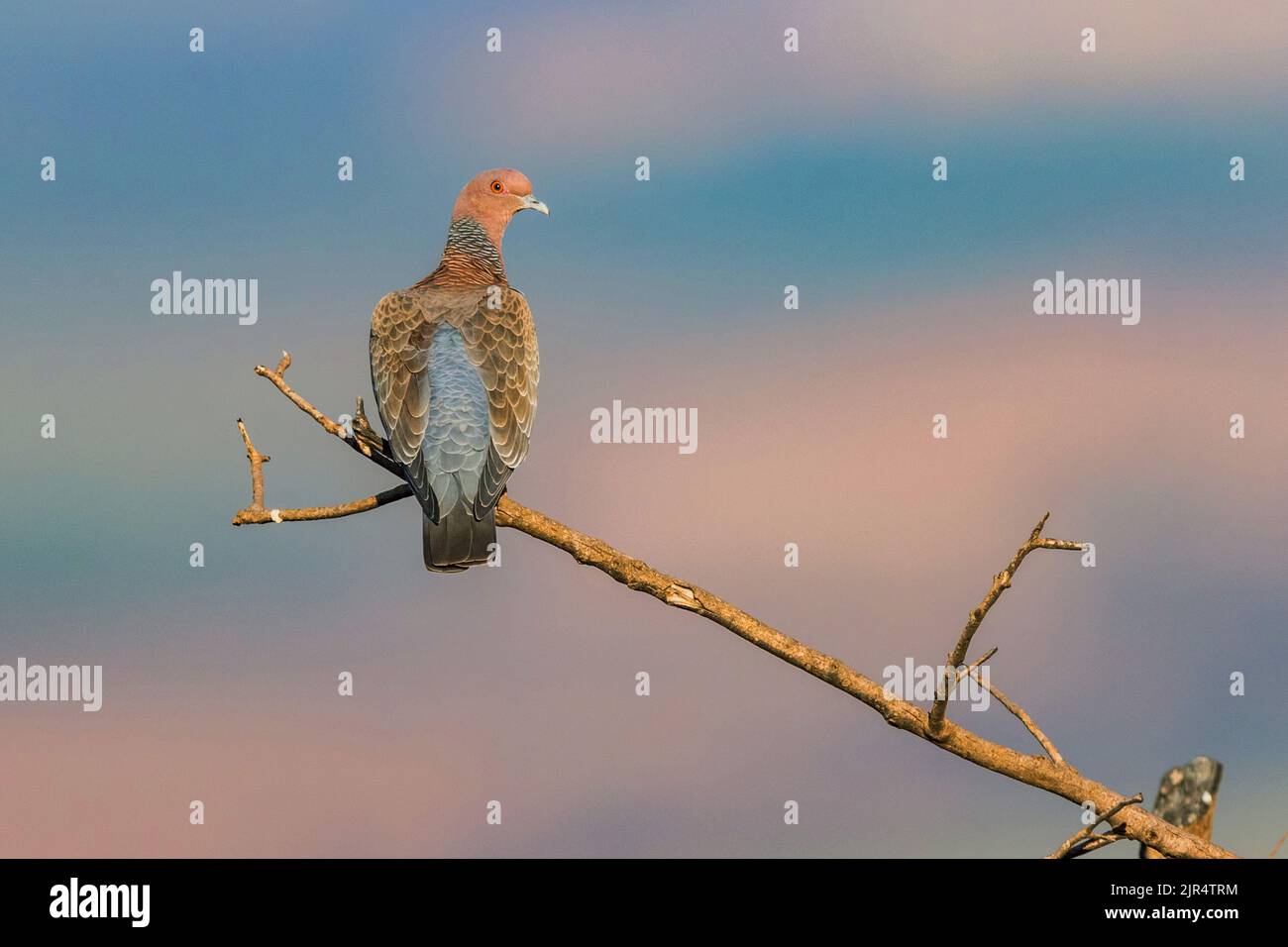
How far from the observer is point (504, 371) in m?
9.28

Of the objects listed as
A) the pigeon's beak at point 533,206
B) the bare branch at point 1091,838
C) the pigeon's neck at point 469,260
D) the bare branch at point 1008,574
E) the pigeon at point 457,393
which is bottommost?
the bare branch at point 1091,838

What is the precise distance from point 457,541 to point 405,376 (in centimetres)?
145

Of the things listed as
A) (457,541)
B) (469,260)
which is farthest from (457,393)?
(469,260)

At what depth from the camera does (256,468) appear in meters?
8.01

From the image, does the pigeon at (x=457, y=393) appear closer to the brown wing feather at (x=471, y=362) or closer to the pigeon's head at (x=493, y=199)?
the brown wing feather at (x=471, y=362)

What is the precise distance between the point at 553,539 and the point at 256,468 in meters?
1.95

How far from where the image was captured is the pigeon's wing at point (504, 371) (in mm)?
8781

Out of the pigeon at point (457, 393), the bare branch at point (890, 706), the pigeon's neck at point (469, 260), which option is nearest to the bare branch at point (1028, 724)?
the bare branch at point (890, 706)

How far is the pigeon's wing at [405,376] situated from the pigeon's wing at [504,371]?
0.34 metres

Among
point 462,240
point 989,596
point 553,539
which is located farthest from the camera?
point 462,240

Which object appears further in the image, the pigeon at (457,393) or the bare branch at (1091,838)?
the pigeon at (457,393)

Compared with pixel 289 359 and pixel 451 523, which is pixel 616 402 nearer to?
pixel 451 523

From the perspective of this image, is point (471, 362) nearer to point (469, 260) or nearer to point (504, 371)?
point (504, 371)
